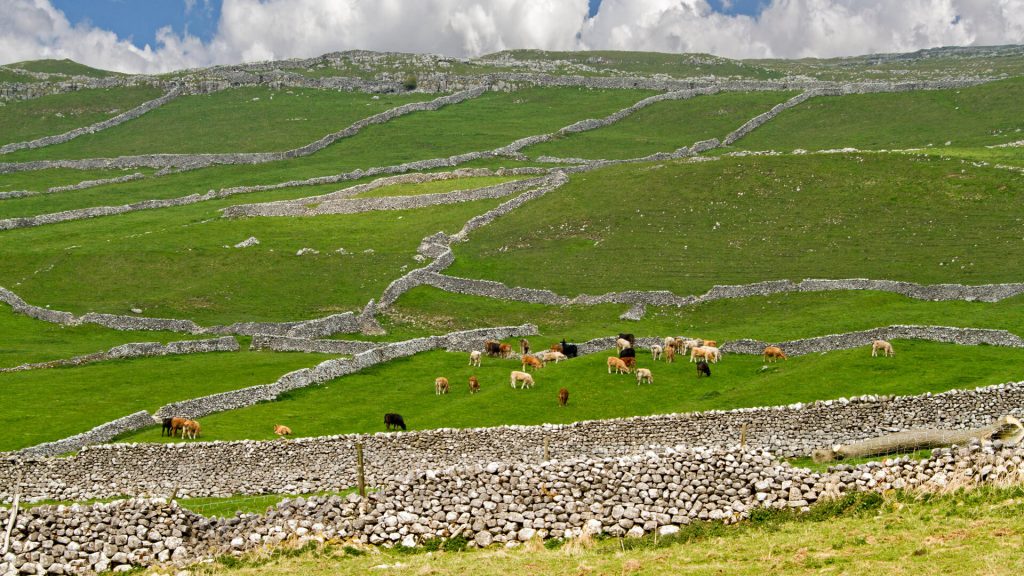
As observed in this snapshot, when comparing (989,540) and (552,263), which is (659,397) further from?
(552,263)

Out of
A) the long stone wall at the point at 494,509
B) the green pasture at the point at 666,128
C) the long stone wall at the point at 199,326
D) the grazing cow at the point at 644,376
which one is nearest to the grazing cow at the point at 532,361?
the grazing cow at the point at 644,376

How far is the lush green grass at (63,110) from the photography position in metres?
136

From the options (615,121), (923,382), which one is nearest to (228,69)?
(615,121)

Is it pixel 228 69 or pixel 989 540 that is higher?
pixel 228 69

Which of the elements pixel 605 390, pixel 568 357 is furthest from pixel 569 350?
pixel 605 390

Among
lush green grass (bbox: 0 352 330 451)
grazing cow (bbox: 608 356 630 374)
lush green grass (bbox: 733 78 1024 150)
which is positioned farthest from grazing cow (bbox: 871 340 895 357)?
lush green grass (bbox: 733 78 1024 150)

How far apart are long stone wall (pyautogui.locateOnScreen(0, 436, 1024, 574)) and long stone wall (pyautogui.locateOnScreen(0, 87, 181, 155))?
119275 mm

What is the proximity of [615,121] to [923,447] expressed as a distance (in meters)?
108

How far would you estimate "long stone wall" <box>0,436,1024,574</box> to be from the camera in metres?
22.2

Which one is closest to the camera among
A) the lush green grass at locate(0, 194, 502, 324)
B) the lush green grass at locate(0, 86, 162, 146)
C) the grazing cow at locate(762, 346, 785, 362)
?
the grazing cow at locate(762, 346, 785, 362)

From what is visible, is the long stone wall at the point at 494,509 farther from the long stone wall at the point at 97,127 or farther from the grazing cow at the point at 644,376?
the long stone wall at the point at 97,127

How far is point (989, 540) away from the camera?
17.7 metres

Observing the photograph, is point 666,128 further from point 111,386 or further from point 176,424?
point 176,424

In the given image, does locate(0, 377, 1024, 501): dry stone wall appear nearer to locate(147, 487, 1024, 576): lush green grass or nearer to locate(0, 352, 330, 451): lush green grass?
locate(0, 352, 330, 451): lush green grass
